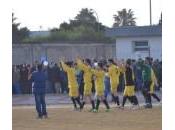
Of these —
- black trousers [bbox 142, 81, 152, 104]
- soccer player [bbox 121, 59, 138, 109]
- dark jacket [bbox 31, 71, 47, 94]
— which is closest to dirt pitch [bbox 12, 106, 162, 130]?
black trousers [bbox 142, 81, 152, 104]

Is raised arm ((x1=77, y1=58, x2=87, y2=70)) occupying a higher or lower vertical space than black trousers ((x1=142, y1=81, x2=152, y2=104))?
higher

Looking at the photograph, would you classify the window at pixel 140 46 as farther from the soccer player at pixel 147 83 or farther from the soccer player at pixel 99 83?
the soccer player at pixel 99 83

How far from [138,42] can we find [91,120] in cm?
1877

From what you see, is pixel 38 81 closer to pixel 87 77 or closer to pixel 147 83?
pixel 87 77

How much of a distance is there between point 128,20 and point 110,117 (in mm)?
68678

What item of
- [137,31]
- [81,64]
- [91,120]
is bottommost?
[91,120]

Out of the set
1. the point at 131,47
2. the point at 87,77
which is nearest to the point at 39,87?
the point at 87,77

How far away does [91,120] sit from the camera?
54.6 ft

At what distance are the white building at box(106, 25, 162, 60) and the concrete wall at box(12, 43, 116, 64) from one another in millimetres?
3581

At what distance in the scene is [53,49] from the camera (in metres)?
38.5

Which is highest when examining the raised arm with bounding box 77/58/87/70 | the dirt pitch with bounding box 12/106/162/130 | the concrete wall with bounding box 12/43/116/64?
the concrete wall with bounding box 12/43/116/64

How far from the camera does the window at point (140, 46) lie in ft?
112

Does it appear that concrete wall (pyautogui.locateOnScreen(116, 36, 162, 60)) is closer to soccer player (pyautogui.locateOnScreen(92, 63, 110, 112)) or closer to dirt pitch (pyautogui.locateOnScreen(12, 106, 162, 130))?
dirt pitch (pyautogui.locateOnScreen(12, 106, 162, 130))

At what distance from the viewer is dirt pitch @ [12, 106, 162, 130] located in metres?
15.0
